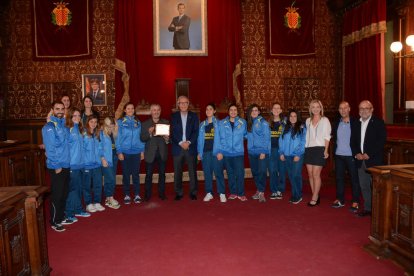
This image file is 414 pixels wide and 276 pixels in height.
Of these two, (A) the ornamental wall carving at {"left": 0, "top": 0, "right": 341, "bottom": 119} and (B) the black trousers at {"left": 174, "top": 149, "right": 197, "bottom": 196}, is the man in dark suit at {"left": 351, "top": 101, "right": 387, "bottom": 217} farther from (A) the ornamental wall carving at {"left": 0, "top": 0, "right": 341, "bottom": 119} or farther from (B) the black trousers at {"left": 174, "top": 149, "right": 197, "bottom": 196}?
(A) the ornamental wall carving at {"left": 0, "top": 0, "right": 341, "bottom": 119}

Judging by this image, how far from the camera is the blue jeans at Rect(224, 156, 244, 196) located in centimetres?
580

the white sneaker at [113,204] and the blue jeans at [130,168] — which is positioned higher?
the blue jeans at [130,168]

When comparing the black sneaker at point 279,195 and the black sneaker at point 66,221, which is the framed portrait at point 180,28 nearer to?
the black sneaker at point 279,195

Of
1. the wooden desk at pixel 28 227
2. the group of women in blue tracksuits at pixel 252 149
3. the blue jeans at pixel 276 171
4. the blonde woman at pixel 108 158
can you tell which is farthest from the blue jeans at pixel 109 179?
the blue jeans at pixel 276 171

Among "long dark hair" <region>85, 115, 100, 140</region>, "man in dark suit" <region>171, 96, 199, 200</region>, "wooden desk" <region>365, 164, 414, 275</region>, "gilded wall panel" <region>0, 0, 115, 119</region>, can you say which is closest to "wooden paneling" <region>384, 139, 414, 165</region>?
"wooden desk" <region>365, 164, 414, 275</region>

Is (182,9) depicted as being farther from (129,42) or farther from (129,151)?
(129,151)

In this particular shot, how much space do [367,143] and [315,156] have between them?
0.79 meters

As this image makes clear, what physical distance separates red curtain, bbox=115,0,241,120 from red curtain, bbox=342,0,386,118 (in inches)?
116

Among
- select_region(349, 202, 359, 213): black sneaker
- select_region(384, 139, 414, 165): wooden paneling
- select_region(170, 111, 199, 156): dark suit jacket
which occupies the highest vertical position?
select_region(170, 111, 199, 156): dark suit jacket

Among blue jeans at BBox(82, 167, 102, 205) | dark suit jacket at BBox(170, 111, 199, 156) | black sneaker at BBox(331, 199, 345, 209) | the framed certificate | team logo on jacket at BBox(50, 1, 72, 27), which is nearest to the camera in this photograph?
blue jeans at BBox(82, 167, 102, 205)

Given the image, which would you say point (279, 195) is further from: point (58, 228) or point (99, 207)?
point (58, 228)

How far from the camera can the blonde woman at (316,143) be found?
5.23 meters

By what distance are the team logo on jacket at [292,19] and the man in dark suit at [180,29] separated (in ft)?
8.82

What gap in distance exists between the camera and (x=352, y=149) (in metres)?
4.93
